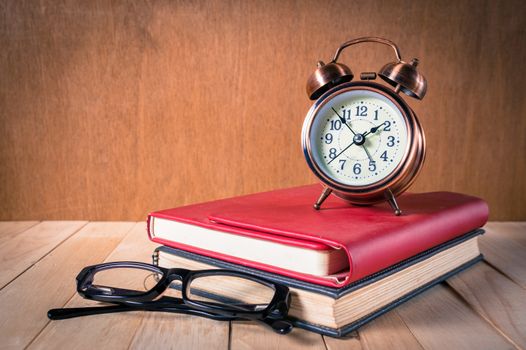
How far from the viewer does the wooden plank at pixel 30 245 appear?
1137mm

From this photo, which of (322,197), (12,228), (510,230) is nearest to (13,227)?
(12,228)

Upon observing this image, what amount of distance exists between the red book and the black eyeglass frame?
0.17ft

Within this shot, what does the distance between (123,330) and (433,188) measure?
1.11 m

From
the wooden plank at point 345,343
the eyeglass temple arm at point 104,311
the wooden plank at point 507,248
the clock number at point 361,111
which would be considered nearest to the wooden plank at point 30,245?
the eyeglass temple arm at point 104,311

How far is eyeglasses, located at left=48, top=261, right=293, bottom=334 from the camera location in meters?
0.79

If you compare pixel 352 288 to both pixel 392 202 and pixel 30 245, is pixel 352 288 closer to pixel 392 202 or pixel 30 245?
pixel 392 202

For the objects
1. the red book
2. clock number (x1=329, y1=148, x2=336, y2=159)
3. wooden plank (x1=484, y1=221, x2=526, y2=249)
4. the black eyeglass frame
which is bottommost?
wooden plank (x1=484, y1=221, x2=526, y2=249)

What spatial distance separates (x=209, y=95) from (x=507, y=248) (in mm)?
867

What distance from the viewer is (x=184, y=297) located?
830 millimetres

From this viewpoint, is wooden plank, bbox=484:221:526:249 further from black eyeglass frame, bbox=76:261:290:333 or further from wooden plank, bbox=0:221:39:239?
wooden plank, bbox=0:221:39:239

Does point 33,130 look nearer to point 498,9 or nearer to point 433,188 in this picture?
point 433,188

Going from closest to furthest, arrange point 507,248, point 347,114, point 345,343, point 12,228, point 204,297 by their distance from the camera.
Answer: point 345,343 < point 204,297 < point 347,114 < point 507,248 < point 12,228

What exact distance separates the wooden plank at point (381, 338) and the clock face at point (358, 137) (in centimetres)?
28

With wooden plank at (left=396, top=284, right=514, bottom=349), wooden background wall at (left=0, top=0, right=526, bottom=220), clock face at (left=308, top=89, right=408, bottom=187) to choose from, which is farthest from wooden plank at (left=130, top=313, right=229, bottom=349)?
wooden background wall at (left=0, top=0, right=526, bottom=220)
